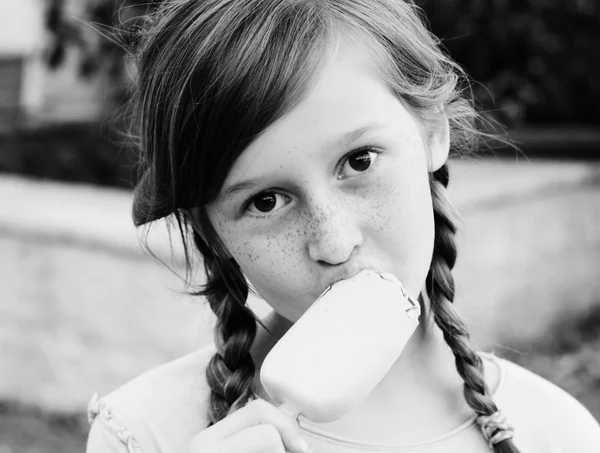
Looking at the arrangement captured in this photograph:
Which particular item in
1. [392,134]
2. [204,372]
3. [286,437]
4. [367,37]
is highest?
[367,37]

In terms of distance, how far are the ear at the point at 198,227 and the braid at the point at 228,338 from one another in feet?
0.09

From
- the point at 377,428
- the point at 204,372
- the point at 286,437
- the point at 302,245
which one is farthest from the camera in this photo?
the point at 204,372

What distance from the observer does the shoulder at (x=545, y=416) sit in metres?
1.71

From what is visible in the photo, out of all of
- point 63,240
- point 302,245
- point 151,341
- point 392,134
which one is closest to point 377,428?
point 302,245

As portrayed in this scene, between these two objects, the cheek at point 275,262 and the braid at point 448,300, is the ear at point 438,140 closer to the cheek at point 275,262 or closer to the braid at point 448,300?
the braid at point 448,300

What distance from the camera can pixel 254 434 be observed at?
1326mm

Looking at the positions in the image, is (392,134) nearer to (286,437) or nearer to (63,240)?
(286,437)

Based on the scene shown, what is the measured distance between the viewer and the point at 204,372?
178cm

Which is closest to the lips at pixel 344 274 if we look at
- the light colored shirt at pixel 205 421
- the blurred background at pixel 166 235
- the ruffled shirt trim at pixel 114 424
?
the light colored shirt at pixel 205 421

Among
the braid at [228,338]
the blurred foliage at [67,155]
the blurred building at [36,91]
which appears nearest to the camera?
the braid at [228,338]

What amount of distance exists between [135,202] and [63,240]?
8.27 ft

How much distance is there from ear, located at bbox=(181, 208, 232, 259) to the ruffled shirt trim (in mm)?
403

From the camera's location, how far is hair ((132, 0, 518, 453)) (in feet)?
4.70

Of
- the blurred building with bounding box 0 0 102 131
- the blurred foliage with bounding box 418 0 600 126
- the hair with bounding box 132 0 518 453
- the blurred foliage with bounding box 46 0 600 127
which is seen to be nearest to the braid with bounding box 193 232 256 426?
the hair with bounding box 132 0 518 453
